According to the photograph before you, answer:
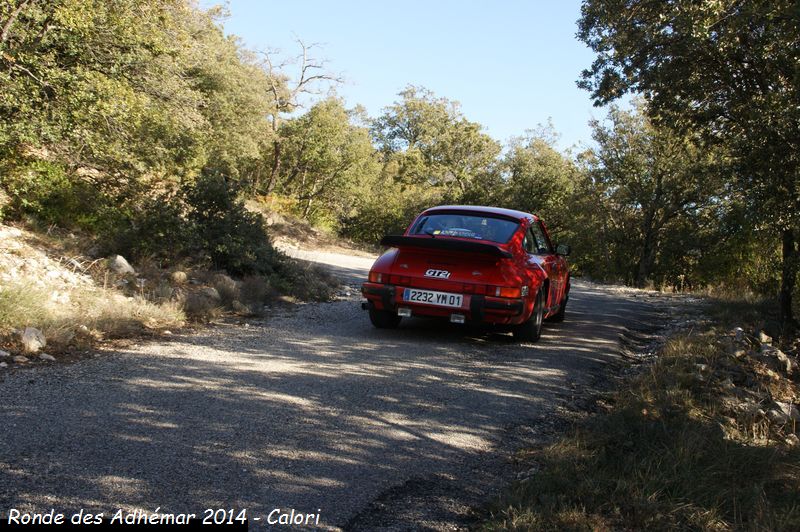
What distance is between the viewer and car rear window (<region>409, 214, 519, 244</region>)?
789 centimetres

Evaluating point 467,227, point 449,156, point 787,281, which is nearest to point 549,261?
point 467,227

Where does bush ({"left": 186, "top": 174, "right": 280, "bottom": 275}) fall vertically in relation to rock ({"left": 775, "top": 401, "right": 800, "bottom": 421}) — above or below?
above

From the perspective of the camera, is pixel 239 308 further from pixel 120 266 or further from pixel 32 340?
pixel 32 340

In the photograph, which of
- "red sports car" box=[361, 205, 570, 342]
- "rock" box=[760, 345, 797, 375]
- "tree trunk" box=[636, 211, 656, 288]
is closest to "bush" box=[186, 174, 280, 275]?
"red sports car" box=[361, 205, 570, 342]

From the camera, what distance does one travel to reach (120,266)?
897 centimetres

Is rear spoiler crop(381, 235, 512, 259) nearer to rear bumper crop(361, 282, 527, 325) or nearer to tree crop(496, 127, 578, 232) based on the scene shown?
rear bumper crop(361, 282, 527, 325)

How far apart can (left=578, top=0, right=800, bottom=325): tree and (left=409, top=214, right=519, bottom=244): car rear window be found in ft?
11.8

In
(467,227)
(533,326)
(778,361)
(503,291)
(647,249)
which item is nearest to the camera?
(503,291)

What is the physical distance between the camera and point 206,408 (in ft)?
14.5

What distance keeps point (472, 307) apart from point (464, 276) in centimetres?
35

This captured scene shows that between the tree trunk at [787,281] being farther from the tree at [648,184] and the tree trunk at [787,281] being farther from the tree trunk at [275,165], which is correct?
the tree trunk at [275,165]

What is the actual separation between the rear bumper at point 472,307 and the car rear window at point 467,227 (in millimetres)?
962

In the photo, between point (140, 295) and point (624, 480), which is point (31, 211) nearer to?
point (140, 295)

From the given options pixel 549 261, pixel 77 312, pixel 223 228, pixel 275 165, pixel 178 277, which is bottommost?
pixel 77 312
